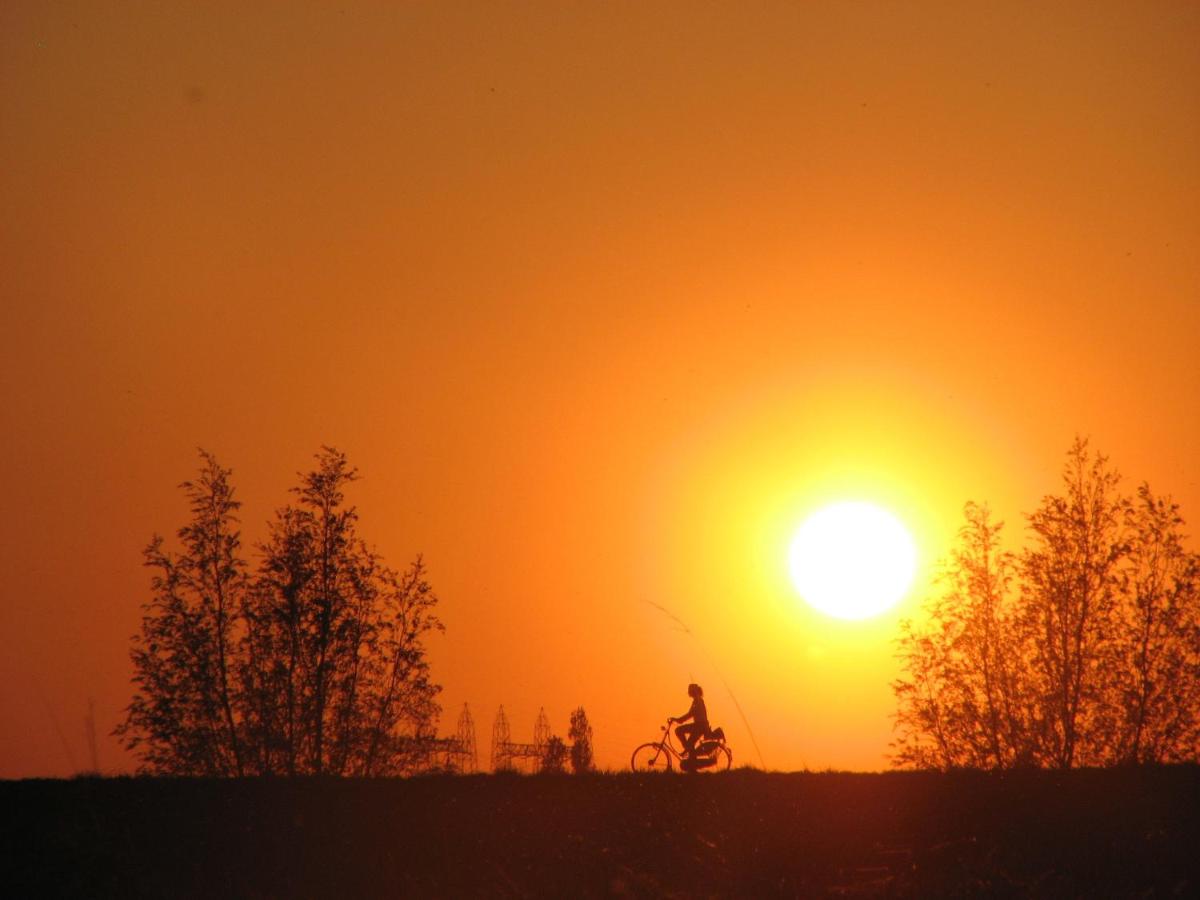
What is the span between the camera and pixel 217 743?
137ft

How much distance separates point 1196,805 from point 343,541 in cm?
2560

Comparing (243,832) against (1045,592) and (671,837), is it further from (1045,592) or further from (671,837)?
(1045,592)

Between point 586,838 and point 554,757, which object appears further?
point 554,757

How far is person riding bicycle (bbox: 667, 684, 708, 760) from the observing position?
35062mm

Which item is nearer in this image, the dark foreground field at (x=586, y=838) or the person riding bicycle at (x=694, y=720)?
the dark foreground field at (x=586, y=838)

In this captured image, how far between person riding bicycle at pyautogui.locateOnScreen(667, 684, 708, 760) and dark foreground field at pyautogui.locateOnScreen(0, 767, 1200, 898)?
449 centimetres

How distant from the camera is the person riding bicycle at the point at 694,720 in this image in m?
35.1

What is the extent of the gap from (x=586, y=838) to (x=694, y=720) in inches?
339

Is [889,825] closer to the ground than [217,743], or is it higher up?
closer to the ground

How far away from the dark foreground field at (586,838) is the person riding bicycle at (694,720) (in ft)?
14.7

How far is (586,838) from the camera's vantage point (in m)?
27.0

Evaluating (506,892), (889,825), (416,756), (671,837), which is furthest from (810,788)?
(416,756)

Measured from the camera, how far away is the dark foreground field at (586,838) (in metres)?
25.0

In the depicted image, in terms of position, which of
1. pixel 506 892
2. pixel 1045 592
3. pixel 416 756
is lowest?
pixel 506 892
